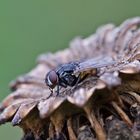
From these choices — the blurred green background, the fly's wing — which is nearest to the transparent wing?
the fly's wing

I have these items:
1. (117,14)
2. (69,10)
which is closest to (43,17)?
(69,10)

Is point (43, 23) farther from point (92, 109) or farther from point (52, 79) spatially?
point (92, 109)

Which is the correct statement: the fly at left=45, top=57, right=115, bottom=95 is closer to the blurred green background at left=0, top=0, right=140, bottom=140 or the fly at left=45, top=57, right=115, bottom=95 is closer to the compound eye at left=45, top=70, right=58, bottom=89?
the compound eye at left=45, top=70, right=58, bottom=89

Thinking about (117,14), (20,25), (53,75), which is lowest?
(53,75)

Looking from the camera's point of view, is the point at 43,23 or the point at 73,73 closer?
the point at 73,73

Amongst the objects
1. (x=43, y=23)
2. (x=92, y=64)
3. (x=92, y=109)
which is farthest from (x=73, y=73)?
(x=43, y=23)

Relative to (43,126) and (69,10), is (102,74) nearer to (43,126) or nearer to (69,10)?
(43,126)
